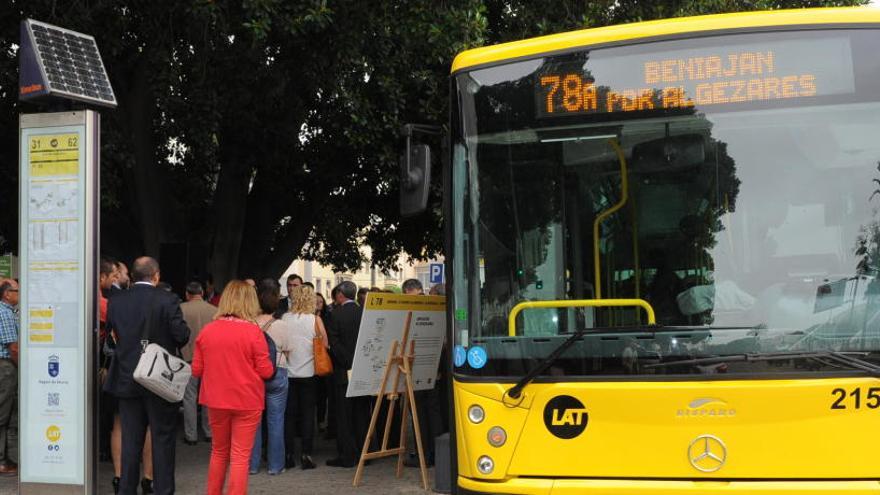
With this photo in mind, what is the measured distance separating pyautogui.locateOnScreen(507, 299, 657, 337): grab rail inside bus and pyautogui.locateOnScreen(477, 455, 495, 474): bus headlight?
0.62 m

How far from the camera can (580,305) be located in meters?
5.12

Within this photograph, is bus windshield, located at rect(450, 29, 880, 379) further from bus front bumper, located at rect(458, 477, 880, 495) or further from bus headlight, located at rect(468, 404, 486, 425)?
bus front bumper, located at rect(458, 477, 880, 495)

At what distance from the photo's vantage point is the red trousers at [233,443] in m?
7.07

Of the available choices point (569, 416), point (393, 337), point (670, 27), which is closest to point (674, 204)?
point (670, 27)

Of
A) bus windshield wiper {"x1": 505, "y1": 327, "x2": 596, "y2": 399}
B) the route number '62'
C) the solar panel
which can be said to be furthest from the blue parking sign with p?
the route number '62'

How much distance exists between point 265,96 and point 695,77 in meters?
10.9

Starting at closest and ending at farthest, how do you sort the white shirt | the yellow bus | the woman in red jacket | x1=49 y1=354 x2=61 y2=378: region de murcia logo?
the yellow bus, the woman in red jacket, x1=49 y1=354 x2=61 y2=378: region de murcia logo, the white shirt

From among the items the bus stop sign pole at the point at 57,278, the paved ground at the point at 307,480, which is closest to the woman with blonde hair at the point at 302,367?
the paved ground at the point at 307,480

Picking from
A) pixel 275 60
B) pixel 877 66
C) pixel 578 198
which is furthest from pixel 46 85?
pixel 275 60

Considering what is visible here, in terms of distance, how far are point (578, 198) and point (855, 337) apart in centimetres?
144

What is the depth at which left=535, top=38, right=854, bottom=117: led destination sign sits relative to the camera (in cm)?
498

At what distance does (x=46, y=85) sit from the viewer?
25.7ft

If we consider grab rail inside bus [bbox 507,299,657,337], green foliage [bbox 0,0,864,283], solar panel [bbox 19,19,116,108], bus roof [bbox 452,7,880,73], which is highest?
green foliage [bbox 0,0,864,283]

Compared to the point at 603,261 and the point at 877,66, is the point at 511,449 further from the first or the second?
the point at 877,66
